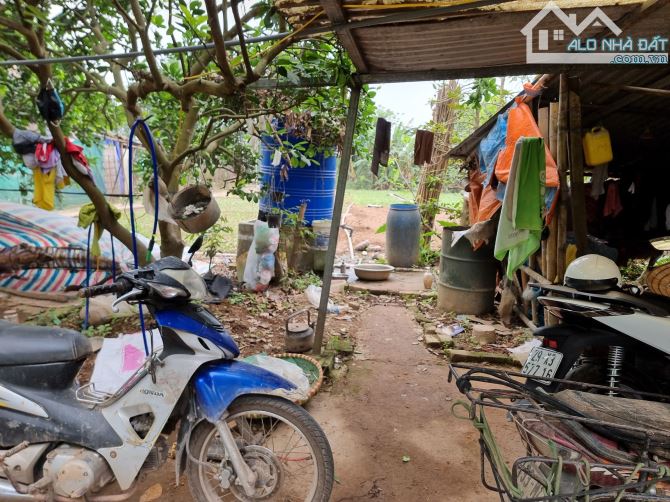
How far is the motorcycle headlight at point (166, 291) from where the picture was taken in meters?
1.78

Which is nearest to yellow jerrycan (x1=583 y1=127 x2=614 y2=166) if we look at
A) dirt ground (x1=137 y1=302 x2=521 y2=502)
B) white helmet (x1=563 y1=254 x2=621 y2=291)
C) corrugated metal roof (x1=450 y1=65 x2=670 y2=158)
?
corrugated metal roof (x1=450 y1=65 x2=670 y2=158)

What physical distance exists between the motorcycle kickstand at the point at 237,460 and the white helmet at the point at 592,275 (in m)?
1.89

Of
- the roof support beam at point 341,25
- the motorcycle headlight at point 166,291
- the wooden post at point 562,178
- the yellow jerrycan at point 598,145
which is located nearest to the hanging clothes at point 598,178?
the yellow jerrycan at point 598,145

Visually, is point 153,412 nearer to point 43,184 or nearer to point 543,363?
point 543,363

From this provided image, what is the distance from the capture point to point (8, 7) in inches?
148

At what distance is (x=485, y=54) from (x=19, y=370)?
330 centimetres

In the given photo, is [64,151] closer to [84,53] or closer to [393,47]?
[84,53]

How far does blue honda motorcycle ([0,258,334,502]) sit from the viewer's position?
182 centimetres

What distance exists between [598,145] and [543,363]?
2.56 meters

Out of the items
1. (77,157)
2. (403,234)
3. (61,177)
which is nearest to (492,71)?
(77,157)

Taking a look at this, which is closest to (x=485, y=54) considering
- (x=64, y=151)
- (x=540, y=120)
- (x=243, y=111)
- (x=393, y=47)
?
(x=393, y=47)

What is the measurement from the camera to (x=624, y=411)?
1568 millimetres

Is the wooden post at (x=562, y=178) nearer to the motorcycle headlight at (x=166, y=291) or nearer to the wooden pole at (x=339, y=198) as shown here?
the wooden pole at (x=339, y=198)

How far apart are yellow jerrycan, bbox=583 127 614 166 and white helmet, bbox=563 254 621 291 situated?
6.08 feet
